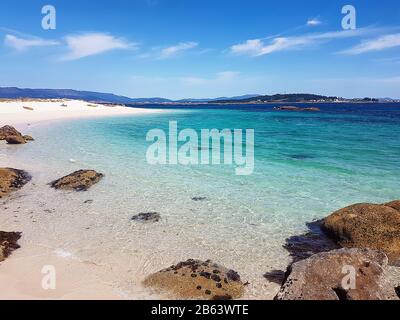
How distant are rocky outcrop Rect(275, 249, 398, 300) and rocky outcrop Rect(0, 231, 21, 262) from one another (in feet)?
25.0

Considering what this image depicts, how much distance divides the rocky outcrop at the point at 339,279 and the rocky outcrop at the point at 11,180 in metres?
13.4

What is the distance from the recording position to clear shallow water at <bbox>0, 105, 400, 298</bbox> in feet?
33.7

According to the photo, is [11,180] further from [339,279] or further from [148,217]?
[339,279]

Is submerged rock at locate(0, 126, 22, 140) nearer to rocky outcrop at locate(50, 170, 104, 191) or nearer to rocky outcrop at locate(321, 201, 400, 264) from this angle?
rocky outcrop at locate(50, 170, 104, 191)

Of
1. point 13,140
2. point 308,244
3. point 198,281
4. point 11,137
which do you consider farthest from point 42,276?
point 11,137

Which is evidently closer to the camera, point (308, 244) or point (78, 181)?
point (308, 244)

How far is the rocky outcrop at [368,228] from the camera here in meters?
10.2

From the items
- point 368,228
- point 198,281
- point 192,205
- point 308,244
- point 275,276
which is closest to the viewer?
point 198,281

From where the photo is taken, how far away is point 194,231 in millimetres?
12016

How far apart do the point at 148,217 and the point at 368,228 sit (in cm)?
762

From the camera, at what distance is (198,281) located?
8461 mm
